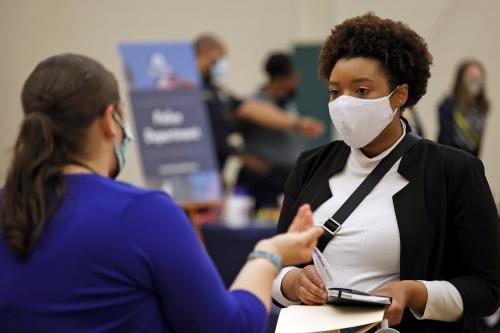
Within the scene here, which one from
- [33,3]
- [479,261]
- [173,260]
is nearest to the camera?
[173,260]

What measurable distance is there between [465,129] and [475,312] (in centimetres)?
396

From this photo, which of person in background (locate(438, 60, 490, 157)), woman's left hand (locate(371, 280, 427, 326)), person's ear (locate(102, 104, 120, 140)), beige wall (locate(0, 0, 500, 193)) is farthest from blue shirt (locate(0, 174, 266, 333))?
beige wall (locate(0, 0, 500, 193))

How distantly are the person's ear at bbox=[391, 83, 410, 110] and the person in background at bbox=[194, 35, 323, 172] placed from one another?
158 inches

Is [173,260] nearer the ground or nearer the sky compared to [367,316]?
nearer the sky

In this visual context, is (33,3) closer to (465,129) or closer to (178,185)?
(178,185)

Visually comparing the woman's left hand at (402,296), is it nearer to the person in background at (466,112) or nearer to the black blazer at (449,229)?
the black blazer at (449,229)

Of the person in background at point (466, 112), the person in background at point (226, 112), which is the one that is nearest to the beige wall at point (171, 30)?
the person in background at point (466, 112)

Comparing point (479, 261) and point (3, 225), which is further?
point (479, 261)

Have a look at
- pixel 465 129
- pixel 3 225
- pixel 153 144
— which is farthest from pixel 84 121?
pixel 465 129

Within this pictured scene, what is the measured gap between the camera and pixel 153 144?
5129 millimetres

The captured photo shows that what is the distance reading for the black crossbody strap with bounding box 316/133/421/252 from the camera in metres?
2.04

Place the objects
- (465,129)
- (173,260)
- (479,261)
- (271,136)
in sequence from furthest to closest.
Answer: (271,136) → (465,129) → (479,261) → (173,260)

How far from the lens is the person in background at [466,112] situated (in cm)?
568

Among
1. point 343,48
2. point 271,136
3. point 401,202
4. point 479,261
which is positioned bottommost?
point 271,136
